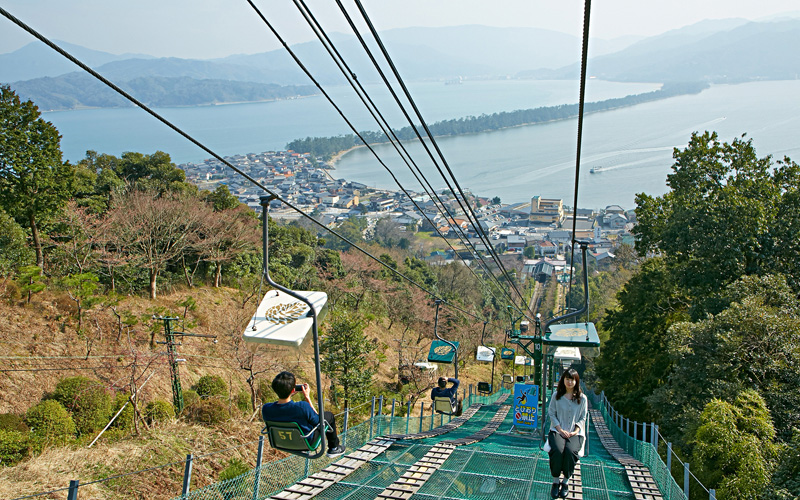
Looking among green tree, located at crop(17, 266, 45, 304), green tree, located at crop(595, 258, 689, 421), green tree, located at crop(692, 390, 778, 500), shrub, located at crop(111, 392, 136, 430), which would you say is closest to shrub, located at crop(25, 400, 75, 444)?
shrub, located at crop(111, 392, 136, 430)

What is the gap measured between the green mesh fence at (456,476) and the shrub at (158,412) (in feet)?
12.1

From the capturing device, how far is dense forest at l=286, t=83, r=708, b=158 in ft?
292

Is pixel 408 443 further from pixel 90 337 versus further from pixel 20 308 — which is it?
pixel 20 308

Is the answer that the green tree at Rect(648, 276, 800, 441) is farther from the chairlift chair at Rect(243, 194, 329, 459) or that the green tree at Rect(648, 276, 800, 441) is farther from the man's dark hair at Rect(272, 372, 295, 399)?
the man's dark hair at Rect(272, 372, 295, 399)

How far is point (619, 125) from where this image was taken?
320 ft

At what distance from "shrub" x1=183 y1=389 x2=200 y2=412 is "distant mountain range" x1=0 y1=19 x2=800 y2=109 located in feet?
182

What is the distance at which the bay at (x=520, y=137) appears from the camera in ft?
231

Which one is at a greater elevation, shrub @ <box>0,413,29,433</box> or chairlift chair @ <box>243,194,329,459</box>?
chairlift chair @ <box>243,194,329,459</box>

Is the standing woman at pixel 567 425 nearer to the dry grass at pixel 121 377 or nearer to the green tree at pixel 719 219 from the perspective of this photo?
the dry grass at pixel 121 377

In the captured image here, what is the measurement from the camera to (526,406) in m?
11.3

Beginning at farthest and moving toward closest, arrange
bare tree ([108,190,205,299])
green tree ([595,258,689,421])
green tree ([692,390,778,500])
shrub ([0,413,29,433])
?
bare tree ([108,190,205,299]) < green tree ([595,258,689,421]) < shrub ([0,413,29,433]) < green tree ([692,390,778,500])

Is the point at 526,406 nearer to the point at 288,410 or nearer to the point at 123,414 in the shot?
the point at 123,414

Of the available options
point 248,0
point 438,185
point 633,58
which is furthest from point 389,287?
point 633,58

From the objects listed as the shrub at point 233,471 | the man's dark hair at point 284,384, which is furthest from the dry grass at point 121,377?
the man's dark hair at point 284,384
